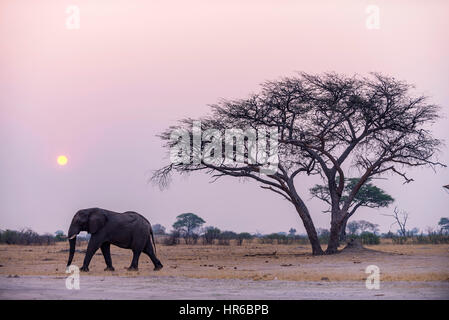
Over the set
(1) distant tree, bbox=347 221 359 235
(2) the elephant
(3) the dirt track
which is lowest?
(3) the dirt track

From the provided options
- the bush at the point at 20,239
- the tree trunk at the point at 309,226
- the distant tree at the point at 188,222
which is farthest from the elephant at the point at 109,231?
the distant tree at the point at 188,222

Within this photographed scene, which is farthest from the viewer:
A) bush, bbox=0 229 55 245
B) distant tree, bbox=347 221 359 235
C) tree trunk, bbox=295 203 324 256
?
distant tree, bbox=347 221 359 235

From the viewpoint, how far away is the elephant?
17.6 metres

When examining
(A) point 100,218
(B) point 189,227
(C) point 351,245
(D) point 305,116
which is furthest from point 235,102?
(B) point 189,227

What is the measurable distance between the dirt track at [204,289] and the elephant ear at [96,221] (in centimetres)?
272

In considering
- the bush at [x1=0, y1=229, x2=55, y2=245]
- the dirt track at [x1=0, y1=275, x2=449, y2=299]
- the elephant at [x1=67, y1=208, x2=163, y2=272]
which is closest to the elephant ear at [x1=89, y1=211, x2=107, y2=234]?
the elephant at [x1=67, y1=208, x2=163, y2=272]

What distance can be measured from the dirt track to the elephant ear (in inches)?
107

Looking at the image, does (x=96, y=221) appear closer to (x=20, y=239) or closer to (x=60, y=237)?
(x=60, y=237)

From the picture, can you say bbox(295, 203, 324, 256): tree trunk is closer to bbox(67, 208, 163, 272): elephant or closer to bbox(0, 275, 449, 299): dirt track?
bbox(67, 208, 163, 272): elephant
